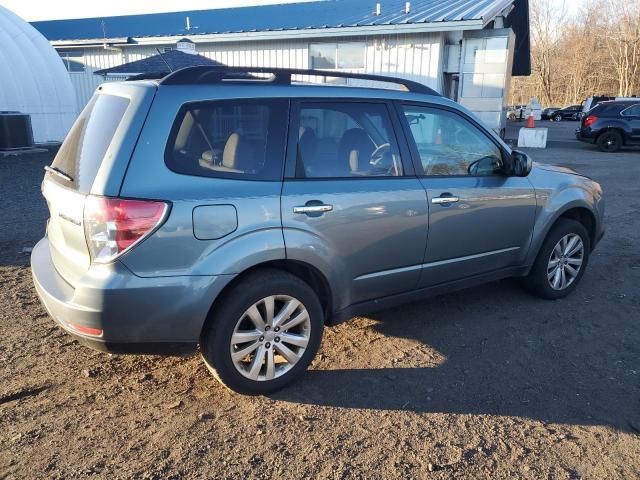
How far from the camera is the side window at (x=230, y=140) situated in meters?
2.89

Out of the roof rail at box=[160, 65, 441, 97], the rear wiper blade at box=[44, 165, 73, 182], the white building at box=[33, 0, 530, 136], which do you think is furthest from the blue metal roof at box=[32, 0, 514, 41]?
the rear wiper blade at box=[44, 165, 73, 182]

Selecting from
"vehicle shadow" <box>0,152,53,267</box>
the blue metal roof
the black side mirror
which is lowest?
"vehicle shadow" <box>0,152,53,267</box>

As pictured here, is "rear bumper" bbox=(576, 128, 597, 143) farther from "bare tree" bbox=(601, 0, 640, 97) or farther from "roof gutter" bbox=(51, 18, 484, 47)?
"bare tree" bbox=(601, 0, 640, 97)

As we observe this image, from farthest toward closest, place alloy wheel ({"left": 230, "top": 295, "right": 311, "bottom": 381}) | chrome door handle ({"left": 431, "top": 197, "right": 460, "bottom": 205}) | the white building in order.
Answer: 1. the white building
2. chrome door handle ({"left": 431, "top": 197, "right": 460, "bottom": 205})
3. alloy wheel ({"left": 230, "top": 295, "right": 311, "bottom": 381})

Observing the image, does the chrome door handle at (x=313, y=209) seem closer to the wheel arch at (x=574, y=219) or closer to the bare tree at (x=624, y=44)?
the wheel arch at (x=574, y=219)

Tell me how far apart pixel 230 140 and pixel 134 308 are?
1113 mm

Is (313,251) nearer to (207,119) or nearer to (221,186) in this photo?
(221,186)

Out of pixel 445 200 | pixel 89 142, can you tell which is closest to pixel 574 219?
pixel 445 200

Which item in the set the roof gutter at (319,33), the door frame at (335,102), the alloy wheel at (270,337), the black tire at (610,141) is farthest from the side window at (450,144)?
the black tire at (610,141)

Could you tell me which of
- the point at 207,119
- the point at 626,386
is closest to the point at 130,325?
the point at 207,119

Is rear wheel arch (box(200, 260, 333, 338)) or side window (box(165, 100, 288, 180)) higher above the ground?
side window (box(165, 100, 288, 180))

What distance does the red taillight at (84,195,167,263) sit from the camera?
2.66 meters

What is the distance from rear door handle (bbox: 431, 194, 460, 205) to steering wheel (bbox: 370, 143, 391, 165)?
0.49 meters

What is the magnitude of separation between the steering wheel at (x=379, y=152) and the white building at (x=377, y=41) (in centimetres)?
1258
